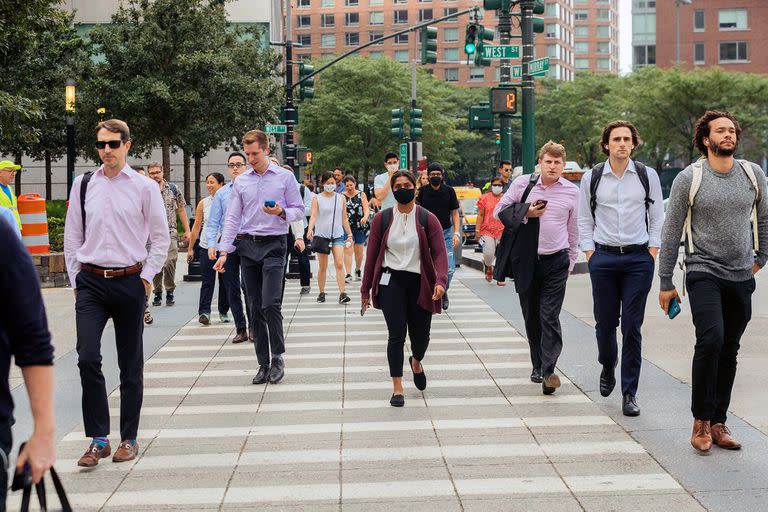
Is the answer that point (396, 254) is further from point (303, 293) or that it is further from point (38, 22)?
point (38, 22)

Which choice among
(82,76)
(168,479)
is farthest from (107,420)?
(82,76)

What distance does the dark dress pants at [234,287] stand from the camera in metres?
11.2

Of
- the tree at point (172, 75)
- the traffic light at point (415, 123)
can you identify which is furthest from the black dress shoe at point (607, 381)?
the traffic light at point (415, 123)

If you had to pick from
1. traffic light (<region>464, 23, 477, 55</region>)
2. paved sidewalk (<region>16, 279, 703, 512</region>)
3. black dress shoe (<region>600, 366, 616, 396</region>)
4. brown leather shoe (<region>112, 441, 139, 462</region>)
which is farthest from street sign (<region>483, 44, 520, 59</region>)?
brown leather shoe (<region>112, 441, 139, 462</region>)

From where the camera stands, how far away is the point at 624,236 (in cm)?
726

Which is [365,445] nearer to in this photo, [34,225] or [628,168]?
[628,168]

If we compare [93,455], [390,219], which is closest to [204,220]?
[390,219]

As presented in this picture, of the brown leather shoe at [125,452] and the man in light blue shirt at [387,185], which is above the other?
the man in light blue shirt at [387,185]

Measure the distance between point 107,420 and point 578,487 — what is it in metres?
2.51

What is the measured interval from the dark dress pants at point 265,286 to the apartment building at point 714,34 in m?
86.6

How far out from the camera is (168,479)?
584 cm

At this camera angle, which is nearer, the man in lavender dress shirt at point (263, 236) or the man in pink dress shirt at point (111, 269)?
the man in pink dress shirt at point (111, 269)

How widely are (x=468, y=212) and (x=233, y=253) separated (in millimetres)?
22873

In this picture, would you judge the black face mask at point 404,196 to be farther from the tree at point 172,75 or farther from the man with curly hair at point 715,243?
the tree at point 172,75
